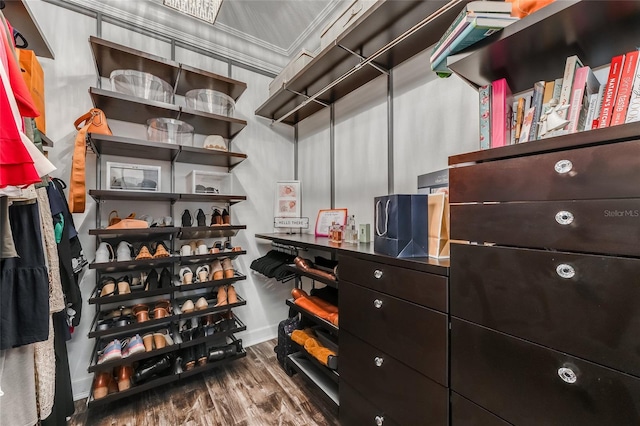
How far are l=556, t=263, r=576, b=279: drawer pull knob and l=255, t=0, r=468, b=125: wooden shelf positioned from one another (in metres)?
1.14

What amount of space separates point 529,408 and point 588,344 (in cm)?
25

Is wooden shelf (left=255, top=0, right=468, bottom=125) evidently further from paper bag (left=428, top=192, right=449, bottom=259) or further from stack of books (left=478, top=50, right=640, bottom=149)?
paper bag (left=428, top=192, right=449, bottom=259)

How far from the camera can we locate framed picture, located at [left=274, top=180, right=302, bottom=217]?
93.2 inches

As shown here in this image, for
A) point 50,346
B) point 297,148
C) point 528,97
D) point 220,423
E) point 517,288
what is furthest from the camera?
point 297,148

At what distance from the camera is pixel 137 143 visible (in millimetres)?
1671

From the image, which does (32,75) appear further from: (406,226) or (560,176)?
(560,176)

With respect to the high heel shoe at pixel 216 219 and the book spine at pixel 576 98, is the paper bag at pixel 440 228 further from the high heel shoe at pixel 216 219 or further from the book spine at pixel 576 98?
the high heel shoe at pixel 216 219

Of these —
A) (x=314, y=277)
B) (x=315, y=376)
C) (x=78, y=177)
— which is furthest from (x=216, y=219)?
(x=315, y=376)

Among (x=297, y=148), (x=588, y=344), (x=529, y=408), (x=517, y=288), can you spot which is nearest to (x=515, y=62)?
(x=517, y=288)

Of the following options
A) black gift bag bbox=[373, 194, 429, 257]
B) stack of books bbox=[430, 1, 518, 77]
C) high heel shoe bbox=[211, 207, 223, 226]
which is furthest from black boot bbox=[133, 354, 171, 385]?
stack of books bbox=[430, 1, 518, 77]

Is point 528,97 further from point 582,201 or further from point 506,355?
point 506,355

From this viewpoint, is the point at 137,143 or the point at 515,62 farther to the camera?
the point at 137,143

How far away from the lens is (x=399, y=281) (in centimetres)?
106

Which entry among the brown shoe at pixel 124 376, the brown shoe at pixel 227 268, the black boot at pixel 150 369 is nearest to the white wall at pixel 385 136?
the brown shoe at pixel 227 268
